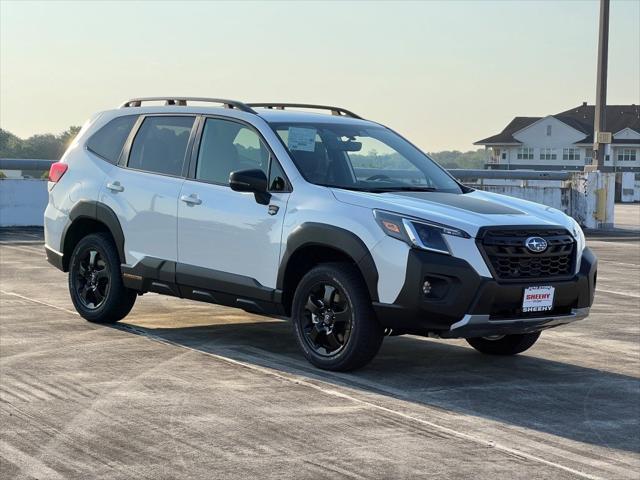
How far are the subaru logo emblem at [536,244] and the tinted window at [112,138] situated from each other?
13.0ft

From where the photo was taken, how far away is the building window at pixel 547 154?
392 ft

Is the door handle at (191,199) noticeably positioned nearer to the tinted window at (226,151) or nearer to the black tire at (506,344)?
the tinted window at (226,151)

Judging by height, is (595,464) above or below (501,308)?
below

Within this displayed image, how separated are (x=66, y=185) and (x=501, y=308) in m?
4.61

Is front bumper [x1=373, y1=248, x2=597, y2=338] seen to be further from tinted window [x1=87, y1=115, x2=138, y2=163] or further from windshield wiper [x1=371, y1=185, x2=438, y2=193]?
tinted window [x1=87, y1=115, x2=138, y2=163]

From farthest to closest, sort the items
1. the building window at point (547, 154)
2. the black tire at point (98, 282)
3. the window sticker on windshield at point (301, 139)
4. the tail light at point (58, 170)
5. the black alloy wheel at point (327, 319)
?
the building window at point (547, 154) < the tail light at point (58, 170) < the black tire at point (98, 282) < the window sticker on windshield at point (301, 139) < the black alloy wheel at point (327, 319)

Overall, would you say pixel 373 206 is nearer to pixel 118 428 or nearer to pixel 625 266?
pixel 118 428

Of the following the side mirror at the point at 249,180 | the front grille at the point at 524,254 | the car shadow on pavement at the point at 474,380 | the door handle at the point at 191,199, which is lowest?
the car shadow on pavement at the point at 474,380

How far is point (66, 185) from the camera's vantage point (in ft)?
36.1

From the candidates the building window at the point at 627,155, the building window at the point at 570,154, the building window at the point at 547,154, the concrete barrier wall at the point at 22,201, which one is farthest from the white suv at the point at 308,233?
the building window at the point at 547,154

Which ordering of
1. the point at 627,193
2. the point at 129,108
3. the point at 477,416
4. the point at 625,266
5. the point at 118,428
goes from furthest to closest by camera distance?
1. the point at 627,193
2. the point at 625,266
3. the point at 129,108
4. the point at 477,416
5. the point at 118,428

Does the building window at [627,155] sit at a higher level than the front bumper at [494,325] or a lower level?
higher

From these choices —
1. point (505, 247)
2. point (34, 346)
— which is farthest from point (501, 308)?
point (34, 346)

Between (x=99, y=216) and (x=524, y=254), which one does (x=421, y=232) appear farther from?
(x=99, y=216)
